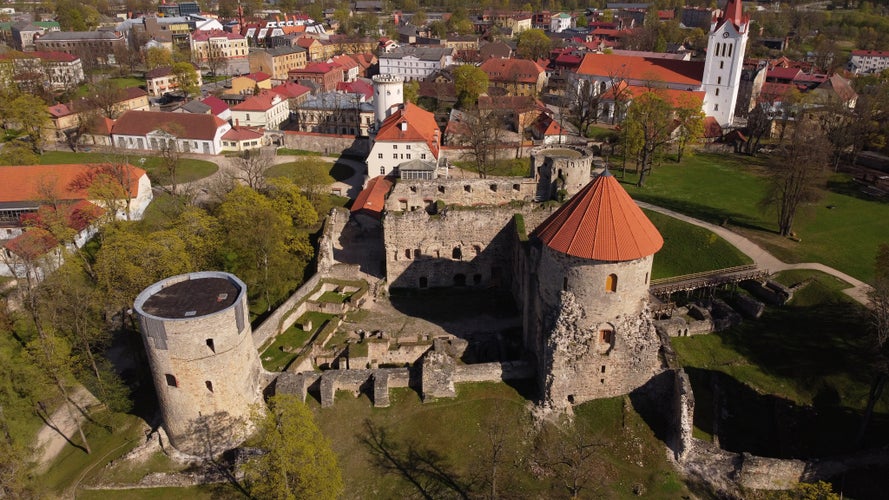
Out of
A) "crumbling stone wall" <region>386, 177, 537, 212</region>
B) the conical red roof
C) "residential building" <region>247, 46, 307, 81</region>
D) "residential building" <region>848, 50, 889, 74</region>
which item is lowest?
"crumbling stone wall" <region>386, 177, 537, 212</region>

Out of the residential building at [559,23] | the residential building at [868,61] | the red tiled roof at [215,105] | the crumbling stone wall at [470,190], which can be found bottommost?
the crumbling stone wall at [470,190]

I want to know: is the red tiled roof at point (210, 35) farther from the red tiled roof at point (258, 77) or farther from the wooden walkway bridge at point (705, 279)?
the wooden walkway bridge at point (705, 279)

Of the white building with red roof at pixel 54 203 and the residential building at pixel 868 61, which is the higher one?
the residential building at pixel 868 61

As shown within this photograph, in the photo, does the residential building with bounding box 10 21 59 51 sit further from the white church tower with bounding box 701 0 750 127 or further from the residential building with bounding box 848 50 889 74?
the residential building with bounding box 848 50 889 74

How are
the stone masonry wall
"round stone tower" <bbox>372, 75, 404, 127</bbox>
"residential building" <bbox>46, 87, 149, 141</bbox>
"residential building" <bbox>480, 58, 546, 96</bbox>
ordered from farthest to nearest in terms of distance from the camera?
"residential building" <bbox>480, 58, 546, 96</bbox> < "residential building" <bbox>46, 87, 149, 141</bbox> < "round stone tower" <bbox>372, 75, 404, 127</bbox> < the stone masonry wall

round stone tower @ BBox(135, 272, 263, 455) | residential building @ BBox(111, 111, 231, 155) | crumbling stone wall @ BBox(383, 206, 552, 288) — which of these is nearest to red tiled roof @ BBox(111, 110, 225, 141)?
residential building @ BBox(111, 111, 231, 155)

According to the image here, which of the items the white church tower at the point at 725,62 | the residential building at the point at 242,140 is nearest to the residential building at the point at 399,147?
the residential building at the point at 242,140

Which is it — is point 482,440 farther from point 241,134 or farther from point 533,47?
point 533,47
